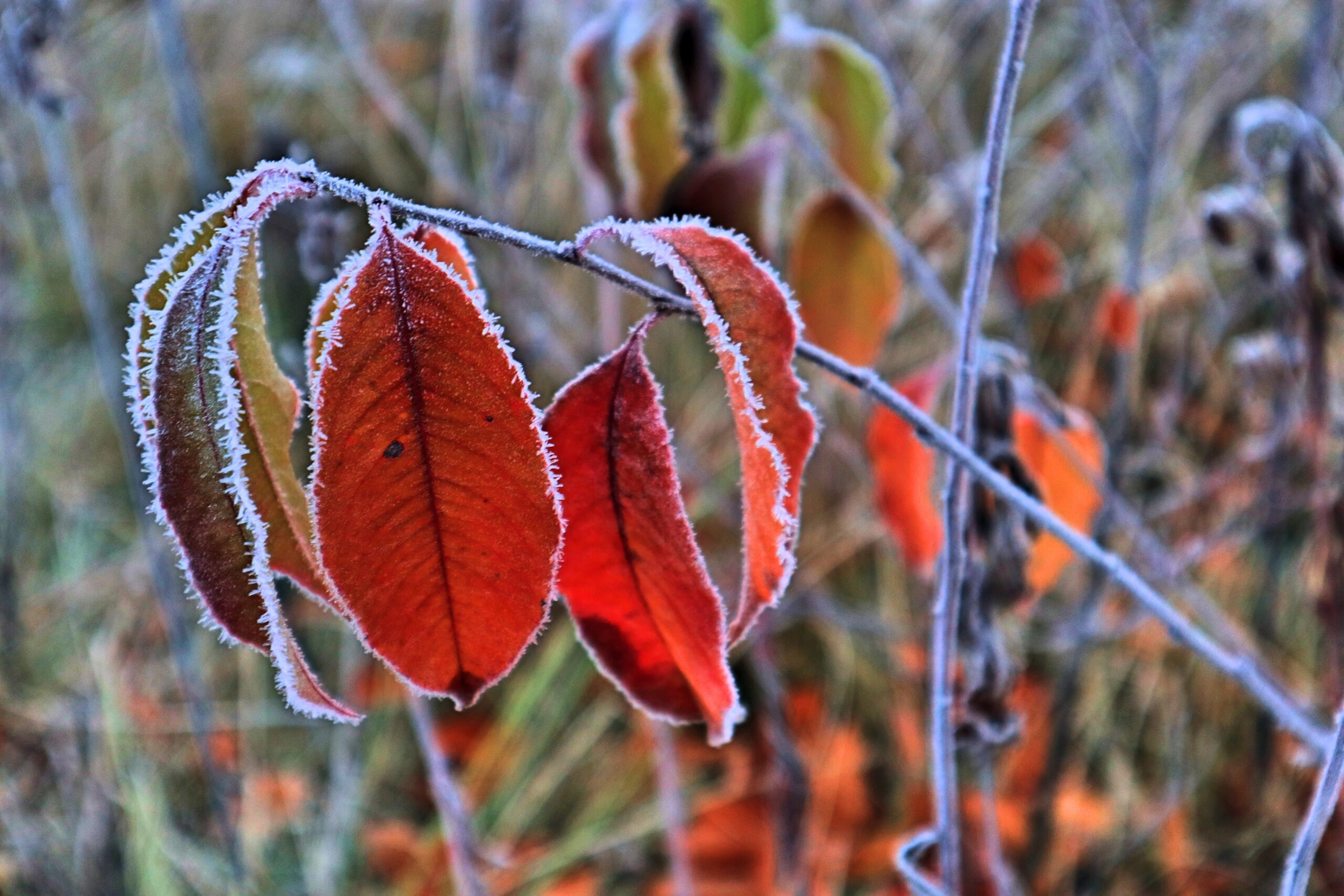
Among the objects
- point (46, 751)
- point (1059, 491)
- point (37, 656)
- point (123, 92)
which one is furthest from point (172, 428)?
point (123, 92)

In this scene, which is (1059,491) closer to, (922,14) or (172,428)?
(172,428)

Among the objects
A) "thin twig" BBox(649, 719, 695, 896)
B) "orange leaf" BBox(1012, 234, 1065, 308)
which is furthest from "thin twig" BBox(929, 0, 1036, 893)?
"orange leaf" BBox(1012, 234, 1065, 308)

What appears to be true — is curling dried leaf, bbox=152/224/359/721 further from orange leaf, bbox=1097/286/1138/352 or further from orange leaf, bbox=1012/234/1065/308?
orange leaf, bbox=1012/234/1065/308

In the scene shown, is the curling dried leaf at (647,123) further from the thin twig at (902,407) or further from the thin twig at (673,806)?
the thin twig at (673,806)

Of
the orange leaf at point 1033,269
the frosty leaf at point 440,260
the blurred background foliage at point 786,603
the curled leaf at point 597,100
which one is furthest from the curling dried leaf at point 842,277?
the orange leaf at point 1033,269

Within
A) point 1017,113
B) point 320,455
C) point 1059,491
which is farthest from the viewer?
point 1017,113
